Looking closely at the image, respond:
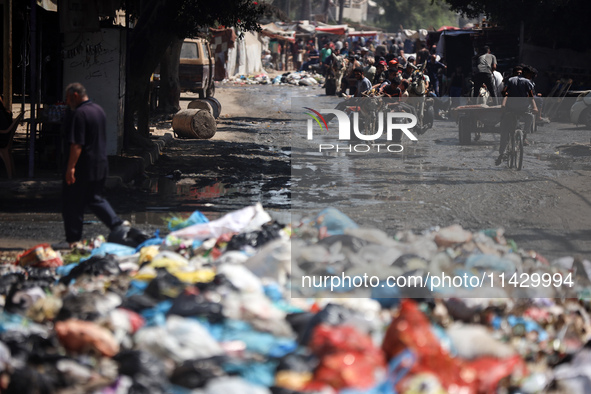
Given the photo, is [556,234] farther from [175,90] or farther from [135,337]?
[175,90]

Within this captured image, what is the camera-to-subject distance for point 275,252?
248 inches

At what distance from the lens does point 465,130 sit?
17.3 m

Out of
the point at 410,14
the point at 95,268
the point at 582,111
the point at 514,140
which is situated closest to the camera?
the point at 95,268

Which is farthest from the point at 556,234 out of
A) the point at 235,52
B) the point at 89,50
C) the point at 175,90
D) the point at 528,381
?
the point at 235,52

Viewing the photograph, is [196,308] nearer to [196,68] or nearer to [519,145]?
[519,145]

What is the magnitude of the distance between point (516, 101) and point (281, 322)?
9.63 meters

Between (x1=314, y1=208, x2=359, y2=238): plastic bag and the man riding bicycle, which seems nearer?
(x1=314, y1=208, x2=359, y2=238): plastic bag

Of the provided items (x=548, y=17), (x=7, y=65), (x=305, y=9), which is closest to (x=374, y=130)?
(x=7, y=65)

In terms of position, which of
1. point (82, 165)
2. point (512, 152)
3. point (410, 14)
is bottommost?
point (512, 152)

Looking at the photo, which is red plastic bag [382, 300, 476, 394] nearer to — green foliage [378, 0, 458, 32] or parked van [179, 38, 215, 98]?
parked van [179, 38, 215, 98]

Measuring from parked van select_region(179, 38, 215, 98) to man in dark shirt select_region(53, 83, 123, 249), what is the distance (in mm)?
18890

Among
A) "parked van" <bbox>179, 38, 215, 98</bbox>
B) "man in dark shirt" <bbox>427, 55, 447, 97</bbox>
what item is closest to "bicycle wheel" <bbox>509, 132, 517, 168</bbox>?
"man in dark shirt" <bbox>427, 55, 447, 97</bbox>

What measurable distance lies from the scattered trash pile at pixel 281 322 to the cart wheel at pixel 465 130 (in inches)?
400

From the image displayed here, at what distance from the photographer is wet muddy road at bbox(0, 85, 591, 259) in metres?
9.51
